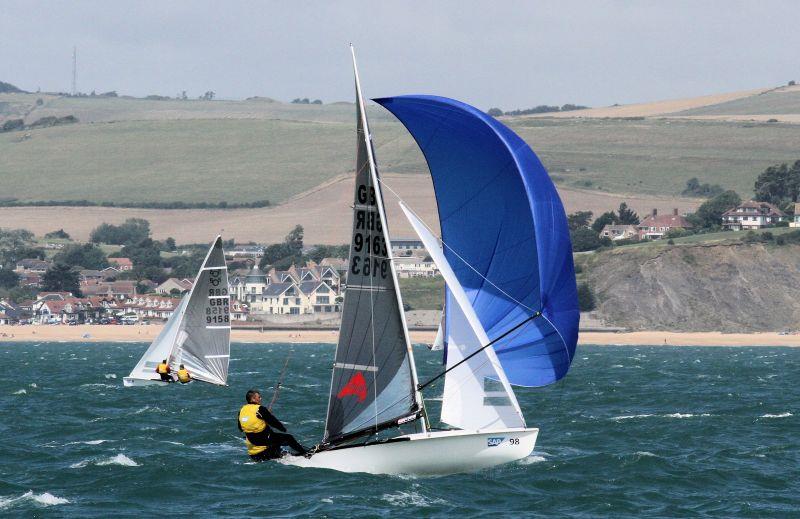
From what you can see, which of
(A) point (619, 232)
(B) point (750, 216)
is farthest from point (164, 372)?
(A) point (619, 232)

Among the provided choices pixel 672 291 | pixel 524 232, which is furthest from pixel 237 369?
pixel 672 291

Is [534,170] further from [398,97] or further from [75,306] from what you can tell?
[75,306]

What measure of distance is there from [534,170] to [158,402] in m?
21.8

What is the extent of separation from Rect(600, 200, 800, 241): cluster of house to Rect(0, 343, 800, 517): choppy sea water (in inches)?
4315

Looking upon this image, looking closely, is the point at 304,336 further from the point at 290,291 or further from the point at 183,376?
the point at 183,376

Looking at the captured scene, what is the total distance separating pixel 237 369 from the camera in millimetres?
66438

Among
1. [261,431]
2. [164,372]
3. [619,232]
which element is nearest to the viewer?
[261,431]

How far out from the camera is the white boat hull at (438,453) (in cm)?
2348

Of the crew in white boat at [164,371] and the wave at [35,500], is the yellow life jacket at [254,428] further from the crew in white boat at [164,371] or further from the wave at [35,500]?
the crew in white boat at [164,371]

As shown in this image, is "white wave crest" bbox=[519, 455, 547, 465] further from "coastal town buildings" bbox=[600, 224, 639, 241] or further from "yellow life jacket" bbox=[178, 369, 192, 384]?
"coastal town buildings" bbox=[600, 224, 639, 241]

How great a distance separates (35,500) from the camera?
22719 mm

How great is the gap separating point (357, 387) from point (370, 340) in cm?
89

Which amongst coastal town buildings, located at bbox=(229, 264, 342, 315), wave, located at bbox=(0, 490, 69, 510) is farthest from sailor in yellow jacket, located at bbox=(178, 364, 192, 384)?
coastal town buildings, located at bbox=(229, 264, 342, 315)

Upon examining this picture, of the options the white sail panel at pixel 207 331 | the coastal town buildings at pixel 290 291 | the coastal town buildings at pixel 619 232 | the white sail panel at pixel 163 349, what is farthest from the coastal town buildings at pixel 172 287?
the white sail panel at pixel 207 331
